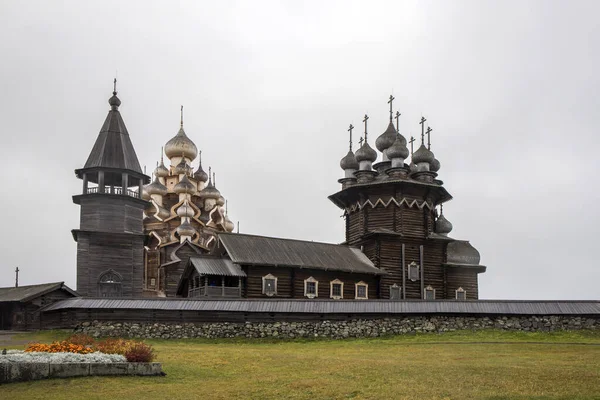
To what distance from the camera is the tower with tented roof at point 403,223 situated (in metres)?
45.3

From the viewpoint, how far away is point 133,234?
4338 cm

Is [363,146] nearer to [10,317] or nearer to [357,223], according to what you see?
[357,223]

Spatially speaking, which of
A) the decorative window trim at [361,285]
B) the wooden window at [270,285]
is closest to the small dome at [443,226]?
the decorative window trim at [361,285]

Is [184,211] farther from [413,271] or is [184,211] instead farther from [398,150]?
Answer: [413,271]

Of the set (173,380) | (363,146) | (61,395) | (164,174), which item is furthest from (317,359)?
(164,174)

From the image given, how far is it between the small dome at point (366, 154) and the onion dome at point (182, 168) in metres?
17.7

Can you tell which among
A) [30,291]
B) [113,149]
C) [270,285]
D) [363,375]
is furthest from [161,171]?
[363,375]

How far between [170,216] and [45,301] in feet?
77.7

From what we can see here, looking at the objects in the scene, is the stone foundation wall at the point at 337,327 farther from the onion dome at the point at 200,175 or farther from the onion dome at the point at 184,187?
the onion dome at the point at 200,175

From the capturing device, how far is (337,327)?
2967 cm

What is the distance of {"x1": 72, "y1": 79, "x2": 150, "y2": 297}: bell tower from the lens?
139 feet

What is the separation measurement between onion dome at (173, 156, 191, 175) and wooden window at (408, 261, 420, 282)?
2275 cm

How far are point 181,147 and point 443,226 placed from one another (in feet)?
78.2

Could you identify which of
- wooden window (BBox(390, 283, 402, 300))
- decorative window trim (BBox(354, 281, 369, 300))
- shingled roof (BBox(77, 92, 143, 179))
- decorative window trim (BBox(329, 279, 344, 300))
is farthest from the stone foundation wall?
shingled roof (BBox(77, 92, 143, 179))
